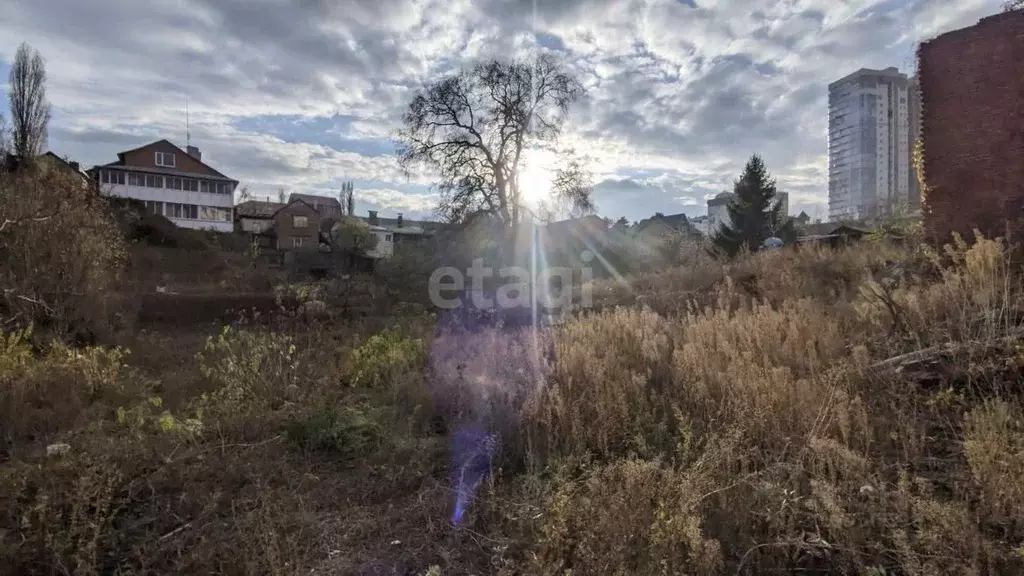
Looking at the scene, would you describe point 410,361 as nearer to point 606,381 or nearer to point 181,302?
point 606,381

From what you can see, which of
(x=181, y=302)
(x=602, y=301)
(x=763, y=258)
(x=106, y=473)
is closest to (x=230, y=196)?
(x=181, y=302)

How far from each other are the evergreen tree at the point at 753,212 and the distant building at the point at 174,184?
36.6 metres

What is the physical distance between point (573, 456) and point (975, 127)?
10.1m

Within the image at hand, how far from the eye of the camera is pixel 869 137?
39969 millimetres

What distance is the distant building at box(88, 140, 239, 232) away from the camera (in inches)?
1500

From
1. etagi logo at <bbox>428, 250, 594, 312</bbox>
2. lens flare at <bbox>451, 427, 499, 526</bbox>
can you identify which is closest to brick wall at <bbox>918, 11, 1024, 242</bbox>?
etagi logo at <bbox>428, 250, 594, 312</bbox>

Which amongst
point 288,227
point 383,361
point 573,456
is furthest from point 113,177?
point 573,456

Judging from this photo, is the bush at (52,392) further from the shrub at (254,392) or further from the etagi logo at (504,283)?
the etagi logo at (504,283)

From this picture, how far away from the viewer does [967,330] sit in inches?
140

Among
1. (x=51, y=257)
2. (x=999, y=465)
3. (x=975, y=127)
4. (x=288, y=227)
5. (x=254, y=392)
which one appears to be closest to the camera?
(x=999, y=465)

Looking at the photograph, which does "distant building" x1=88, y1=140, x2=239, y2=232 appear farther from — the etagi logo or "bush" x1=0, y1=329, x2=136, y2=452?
"bush" x1=0, y1=329, x2=136, y2=452

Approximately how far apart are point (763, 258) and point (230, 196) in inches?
1667

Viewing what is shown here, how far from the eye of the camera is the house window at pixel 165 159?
39.4m

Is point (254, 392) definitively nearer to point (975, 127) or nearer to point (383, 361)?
point (383, 361)
